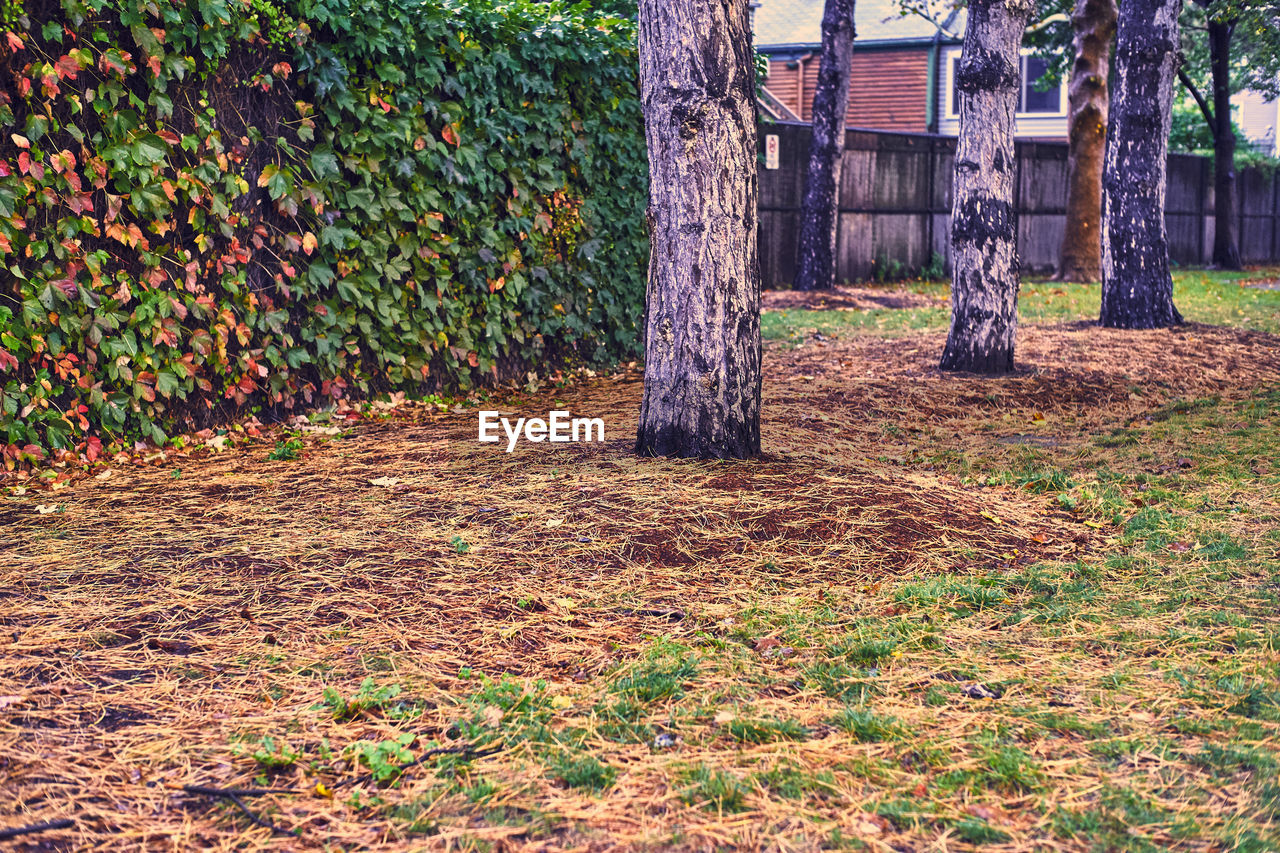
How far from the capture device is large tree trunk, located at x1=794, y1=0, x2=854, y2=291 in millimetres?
15141

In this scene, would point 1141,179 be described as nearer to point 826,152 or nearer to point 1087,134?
point 826,152

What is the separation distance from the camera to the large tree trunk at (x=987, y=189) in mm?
8211

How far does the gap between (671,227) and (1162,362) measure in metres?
5.48

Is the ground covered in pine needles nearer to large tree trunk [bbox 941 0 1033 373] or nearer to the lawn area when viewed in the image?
large tree trunk [bbox 941 0 1033 373]

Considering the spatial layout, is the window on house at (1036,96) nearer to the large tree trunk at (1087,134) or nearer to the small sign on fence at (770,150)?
the large tree trunk at (1087,134)

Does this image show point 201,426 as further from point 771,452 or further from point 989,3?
point 989,3

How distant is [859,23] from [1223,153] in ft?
34.5

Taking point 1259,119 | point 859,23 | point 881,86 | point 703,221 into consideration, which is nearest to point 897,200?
point 881,86

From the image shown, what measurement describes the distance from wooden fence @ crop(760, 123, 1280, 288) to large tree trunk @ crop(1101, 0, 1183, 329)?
18.5 feet

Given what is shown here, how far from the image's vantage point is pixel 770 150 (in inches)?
626

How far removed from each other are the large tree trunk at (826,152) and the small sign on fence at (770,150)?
1.62 feet

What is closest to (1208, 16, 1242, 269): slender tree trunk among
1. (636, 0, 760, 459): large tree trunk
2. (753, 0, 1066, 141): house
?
(753, 0, 1066, 141): house

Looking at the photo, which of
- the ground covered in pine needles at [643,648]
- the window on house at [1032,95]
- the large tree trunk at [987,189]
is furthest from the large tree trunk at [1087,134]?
the window on house at [1032,95]

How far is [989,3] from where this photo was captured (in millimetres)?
8219
